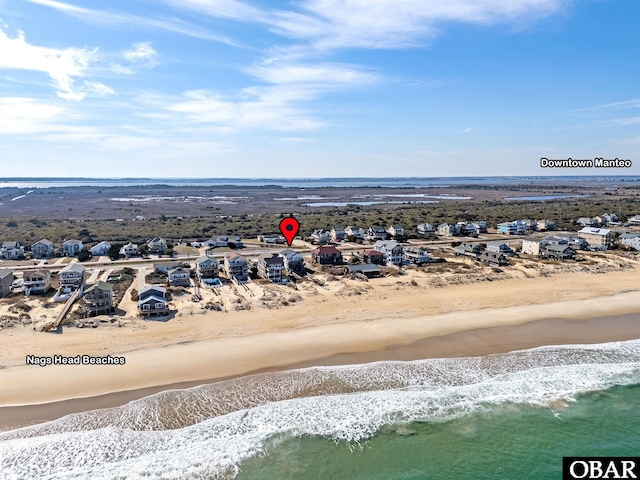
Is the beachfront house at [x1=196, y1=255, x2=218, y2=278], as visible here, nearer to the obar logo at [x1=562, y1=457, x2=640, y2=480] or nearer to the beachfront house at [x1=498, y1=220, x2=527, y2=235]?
the obar logo at [x1=562, y1=457, x2=640, y2=480]

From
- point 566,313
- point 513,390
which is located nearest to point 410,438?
point 513,390

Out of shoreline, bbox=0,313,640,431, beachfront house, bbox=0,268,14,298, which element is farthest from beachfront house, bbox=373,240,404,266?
beachfront house, bbox=0,268,14,298

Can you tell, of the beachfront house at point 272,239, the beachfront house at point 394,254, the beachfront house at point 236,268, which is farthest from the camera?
the beachfront house at point 272,239

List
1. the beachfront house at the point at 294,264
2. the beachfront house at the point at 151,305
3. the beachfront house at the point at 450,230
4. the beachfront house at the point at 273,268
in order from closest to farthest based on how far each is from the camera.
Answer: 1. the beachfront house at the point at 151,305
2. the beachfront house at the point at 273,268
3. the beachfront house at the point at 294,264
4. the beachfront house at the point at 450,230

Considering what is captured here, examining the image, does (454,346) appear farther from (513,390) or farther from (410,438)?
(410,438)

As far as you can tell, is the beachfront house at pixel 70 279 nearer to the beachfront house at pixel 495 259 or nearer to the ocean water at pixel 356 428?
the ocean water at pixel 356 428

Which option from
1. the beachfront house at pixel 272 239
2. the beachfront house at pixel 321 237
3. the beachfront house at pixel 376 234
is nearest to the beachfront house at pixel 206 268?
the beachfront house at pixel 272 239
